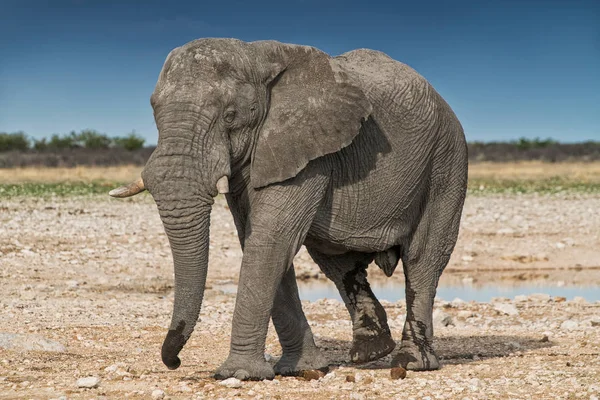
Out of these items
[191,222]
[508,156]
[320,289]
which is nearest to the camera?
[191,222]

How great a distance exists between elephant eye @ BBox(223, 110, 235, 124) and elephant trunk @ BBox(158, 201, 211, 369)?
2.06 feet

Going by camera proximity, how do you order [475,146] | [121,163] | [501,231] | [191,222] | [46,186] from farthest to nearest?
[475,146], [121,163], [46,186], [501,231], [191,222]

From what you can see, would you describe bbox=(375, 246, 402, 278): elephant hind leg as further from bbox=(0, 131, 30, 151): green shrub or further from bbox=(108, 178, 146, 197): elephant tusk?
bbox=(0, 131, 30, 151): green shrub

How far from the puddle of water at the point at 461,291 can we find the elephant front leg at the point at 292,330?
21.8 ft

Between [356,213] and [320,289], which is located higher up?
[356,213]

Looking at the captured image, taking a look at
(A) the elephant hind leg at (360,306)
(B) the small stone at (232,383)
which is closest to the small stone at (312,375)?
(B) the small stone at (232,383)

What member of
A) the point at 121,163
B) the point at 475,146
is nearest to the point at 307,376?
the point at 121,163

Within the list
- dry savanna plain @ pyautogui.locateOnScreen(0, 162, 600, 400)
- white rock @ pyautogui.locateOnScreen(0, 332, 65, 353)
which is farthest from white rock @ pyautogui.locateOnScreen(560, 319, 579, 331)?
white rock @ pyautogui.locateOnScreen(0, 332, 65, 353)

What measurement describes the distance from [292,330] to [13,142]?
68.2 meters

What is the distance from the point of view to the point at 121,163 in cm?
6128

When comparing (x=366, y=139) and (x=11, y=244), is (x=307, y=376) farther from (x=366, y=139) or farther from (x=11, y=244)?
(x=11, y=244)

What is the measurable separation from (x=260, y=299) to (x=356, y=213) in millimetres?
1128

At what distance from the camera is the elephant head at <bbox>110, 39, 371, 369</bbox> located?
6.61 m

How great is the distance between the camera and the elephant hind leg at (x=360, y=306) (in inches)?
343
